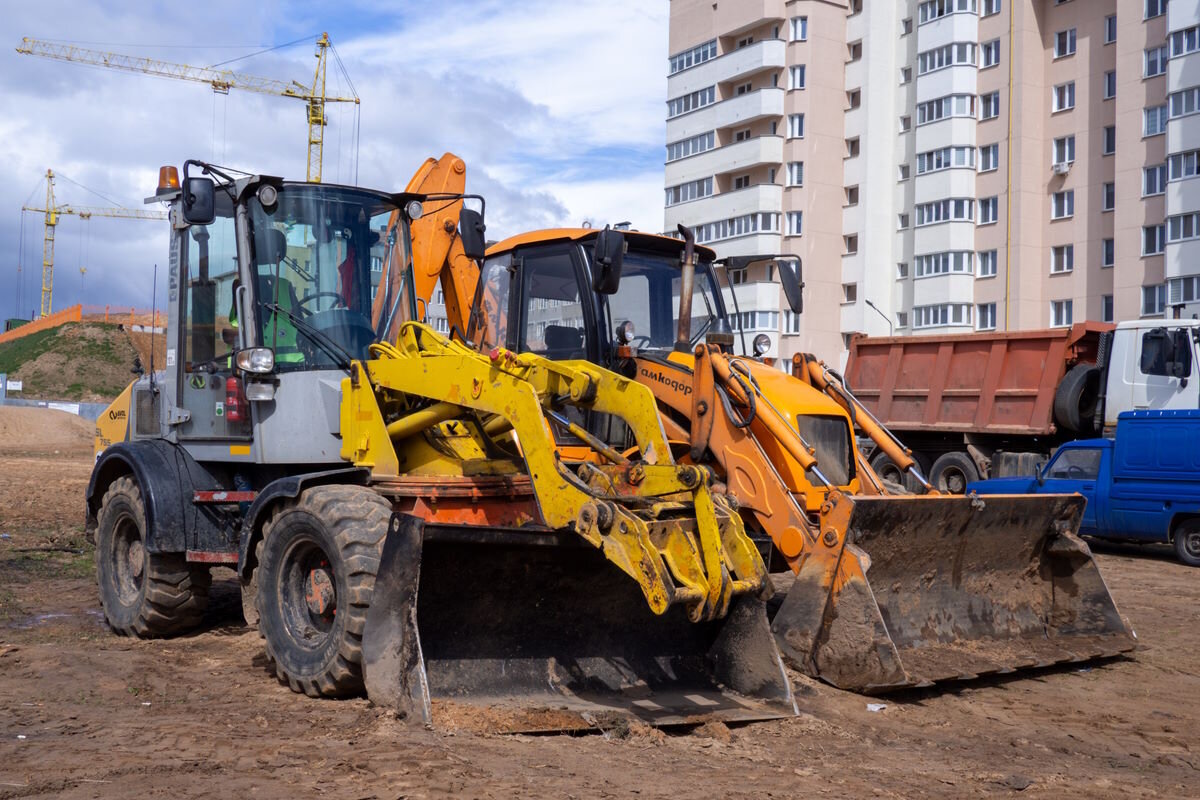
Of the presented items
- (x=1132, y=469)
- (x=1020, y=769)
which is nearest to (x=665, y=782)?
(x=1020, y=769)

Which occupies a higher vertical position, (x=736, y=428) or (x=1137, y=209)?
(x=1137, y=209)

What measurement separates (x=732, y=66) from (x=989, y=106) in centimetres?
1157

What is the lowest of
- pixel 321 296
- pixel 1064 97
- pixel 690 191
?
pixel 321 296

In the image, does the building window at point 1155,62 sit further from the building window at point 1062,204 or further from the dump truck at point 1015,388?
the dump truck at point 1015,388

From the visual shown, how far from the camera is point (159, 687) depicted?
6906mm

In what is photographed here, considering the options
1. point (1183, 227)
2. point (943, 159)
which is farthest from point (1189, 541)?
point (943, 159)

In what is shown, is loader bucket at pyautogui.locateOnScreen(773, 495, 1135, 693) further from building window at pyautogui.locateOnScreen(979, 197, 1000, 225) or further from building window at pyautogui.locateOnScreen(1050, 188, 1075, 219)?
building window at pyautogui.locateOnScreen(979, 197, 1000, 225)

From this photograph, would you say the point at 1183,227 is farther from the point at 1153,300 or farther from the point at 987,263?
the point at 987,263

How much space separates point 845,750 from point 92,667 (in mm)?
4669

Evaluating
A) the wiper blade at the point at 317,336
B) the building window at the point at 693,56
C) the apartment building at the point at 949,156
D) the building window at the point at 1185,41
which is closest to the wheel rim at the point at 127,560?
the wiper blade at the point at 317,336

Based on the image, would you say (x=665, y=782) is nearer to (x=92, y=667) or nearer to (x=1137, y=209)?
(x=92, y=667)

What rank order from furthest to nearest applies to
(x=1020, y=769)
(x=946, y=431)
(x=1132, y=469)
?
1. (x=946, y=431)
2. (x=1132, y=469)
3. (x=1020, y=769)

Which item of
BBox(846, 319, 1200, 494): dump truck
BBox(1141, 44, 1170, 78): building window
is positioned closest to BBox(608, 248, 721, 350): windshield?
BBox(846, 319, 1200, 494): dump truck

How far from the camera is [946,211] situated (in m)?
45.1
